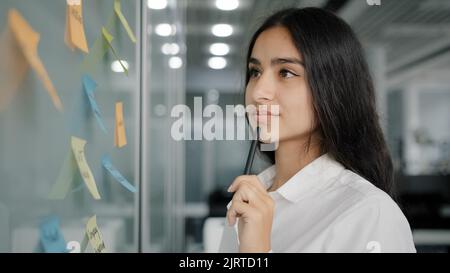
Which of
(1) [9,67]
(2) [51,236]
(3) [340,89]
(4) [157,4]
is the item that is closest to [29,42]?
(1) [9,67]

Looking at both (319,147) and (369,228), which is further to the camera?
(319,147)

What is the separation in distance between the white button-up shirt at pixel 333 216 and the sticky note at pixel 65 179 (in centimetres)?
23

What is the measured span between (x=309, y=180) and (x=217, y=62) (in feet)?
1.92

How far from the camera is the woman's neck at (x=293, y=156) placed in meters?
0.55

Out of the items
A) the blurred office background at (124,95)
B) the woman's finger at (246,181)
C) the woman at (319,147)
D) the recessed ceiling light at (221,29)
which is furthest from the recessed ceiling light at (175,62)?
the woman's finger at (246,181)

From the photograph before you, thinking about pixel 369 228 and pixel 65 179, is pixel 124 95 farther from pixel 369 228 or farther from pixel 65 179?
pixel 369 228

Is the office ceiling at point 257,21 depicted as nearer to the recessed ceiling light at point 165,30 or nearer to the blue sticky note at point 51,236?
the recessed ceiling light at point 165,30

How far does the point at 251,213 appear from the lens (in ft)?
1.20

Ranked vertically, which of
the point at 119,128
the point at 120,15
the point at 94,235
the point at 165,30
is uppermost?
the point at 165,30

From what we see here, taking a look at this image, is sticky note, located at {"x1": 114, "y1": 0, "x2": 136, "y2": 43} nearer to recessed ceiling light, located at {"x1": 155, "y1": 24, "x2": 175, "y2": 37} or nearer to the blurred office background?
the blurred office background
